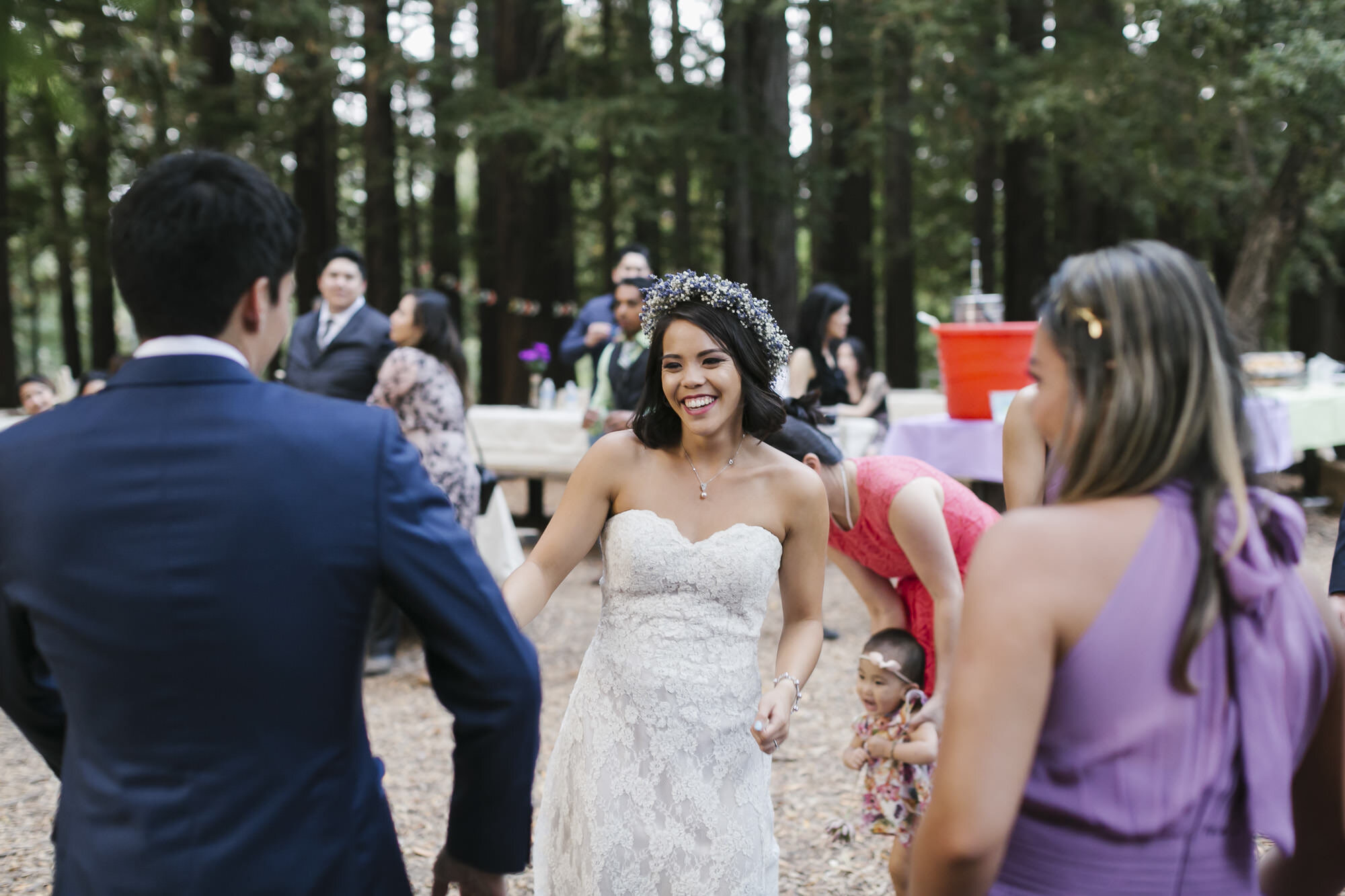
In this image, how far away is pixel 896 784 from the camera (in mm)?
3354

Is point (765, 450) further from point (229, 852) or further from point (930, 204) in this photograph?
point (930, 204)

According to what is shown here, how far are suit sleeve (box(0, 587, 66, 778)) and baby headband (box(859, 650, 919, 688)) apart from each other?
2194 millimetres

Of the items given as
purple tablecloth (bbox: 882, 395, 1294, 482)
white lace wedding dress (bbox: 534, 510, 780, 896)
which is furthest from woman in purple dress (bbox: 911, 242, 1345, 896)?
purple tablecloth (bbox: 882, 395, 1294, 482)

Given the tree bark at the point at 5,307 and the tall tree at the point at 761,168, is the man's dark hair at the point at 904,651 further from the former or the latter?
the tree bark at the point at 5,307

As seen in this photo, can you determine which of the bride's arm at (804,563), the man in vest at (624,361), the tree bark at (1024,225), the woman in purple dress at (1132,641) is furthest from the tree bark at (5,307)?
the woman in purple dress at (1132,641)

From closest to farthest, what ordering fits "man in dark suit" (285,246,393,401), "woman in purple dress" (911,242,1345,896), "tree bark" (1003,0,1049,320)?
"woman in purple dress" (911,242,1345,896)
"man in dark suit" (285,246,393,401)
"tree bark" (1003,0,1049,320)

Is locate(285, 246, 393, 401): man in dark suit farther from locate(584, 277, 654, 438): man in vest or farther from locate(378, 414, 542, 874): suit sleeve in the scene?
locate(378, 414, 542, 874): suit sleeve

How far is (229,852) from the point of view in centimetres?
148

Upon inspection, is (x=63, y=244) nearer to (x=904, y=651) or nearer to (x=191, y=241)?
(x=904, y=651)

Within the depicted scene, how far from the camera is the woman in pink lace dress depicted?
6.16m

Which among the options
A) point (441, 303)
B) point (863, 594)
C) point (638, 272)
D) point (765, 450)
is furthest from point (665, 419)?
point (638, 272)

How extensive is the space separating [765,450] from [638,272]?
14.4ft

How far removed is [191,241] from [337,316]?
17.0 ft

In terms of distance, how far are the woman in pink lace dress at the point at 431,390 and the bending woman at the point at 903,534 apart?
312cm
